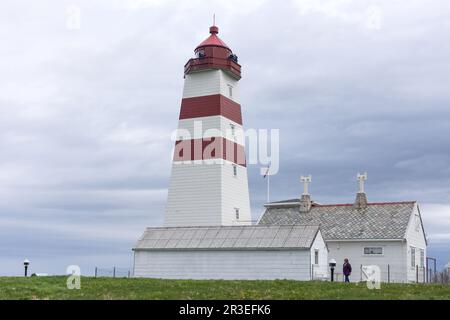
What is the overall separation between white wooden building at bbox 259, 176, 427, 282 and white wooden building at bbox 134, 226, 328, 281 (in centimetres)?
469

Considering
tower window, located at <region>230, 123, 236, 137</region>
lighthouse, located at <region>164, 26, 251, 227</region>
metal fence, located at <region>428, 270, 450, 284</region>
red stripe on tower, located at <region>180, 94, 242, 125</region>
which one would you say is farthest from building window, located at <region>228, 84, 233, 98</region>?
metal fence, located at <region>428, 270, 450, 284</region>

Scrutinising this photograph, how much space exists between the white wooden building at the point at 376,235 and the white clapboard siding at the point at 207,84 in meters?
10.1

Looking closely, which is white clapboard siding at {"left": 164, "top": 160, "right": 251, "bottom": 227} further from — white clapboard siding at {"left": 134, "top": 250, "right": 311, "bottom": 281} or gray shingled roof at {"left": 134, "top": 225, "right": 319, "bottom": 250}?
white clapboard siding at {"left": 134, "top": 250, "right": 311, "bottom": 281}

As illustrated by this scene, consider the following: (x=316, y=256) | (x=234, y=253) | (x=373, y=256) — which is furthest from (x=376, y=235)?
(x=234, y=253)

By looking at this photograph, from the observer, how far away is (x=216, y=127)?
42750 mm

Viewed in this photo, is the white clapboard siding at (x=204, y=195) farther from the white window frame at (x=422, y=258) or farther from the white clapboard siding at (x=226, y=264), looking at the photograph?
the white window frame at (x=422, y=258)

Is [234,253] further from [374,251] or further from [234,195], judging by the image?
[374,251]

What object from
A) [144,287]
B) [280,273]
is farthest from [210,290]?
[280,273]


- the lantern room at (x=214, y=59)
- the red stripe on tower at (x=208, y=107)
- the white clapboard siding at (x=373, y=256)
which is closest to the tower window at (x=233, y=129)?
the red stripe on tower at (x=208, y=107)

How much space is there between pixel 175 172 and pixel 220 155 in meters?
3.50

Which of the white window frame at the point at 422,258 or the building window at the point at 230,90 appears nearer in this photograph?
the white window frame at the point at 422,258

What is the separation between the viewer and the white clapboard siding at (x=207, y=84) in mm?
43906
